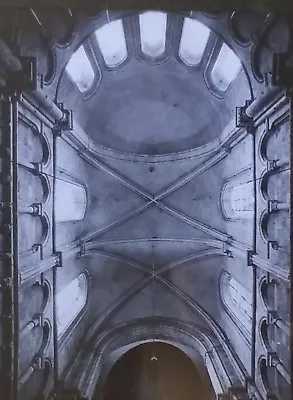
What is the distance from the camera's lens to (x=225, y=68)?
513 inches

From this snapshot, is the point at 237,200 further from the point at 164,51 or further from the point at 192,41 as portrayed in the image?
the point at 164,51

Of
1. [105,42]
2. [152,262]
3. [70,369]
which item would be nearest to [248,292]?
[152,262]

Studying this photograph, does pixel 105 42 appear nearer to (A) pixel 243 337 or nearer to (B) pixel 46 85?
(B) pixel 46 85

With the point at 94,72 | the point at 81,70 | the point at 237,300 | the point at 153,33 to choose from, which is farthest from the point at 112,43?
the point at 237,300

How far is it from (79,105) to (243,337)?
760cm

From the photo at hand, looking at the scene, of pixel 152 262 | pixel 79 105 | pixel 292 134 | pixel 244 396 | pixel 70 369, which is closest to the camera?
pixel 292 134

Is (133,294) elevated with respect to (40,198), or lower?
lower

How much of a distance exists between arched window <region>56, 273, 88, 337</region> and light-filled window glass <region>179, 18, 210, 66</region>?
23.0 feet

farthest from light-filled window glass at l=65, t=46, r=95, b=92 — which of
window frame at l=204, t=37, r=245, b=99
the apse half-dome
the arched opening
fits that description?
the arched opening

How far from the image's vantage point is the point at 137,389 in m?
10.8

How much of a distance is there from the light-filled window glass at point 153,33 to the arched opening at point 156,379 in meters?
8.32

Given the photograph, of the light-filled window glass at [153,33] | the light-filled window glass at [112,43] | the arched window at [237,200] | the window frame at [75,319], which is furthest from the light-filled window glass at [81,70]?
the window frame at [75,319]

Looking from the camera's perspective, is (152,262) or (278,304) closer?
(278,304)

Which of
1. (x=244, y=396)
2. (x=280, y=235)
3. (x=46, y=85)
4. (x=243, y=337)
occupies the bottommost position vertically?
(x=244, y=396)
